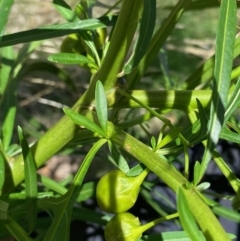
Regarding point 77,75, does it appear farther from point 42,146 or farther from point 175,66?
point 42,146

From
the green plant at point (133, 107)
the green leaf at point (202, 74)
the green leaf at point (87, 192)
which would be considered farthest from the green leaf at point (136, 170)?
the green leaf at point (87, 192)

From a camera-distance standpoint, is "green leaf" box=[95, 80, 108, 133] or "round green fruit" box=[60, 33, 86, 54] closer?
"green leaf" box=[95, 80, 108, 133]

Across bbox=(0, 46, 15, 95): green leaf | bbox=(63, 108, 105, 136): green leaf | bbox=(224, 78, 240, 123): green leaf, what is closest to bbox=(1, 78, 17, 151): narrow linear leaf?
bbox=(0, 46, 15, 95): green leaf

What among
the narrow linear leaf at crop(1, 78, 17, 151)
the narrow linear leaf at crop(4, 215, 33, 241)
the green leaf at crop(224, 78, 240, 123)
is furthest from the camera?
the narrow linear leaf at crop(1, 78, 17, 151)

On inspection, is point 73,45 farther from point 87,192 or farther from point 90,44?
point 87,192

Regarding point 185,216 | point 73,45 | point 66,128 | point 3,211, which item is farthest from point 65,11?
point 185,216

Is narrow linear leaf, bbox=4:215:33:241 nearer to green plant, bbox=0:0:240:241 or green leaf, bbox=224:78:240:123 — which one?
green plant, bbox=0:0:240:241
